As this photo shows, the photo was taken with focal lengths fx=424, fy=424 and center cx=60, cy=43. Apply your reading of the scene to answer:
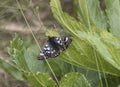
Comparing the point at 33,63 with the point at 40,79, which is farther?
the point at 33,63

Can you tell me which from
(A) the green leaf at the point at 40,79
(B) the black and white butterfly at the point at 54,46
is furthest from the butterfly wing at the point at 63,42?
(A) the green leaf at the point at 40,79

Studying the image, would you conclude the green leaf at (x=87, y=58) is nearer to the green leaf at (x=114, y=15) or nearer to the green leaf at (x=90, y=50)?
the green leaf at (x=90, y=50)

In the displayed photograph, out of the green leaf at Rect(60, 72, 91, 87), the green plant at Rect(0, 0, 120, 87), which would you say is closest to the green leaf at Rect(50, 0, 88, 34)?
the green plant at Rect(0, 0, 120, 87)

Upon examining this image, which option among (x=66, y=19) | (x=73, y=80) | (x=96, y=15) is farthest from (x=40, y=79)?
(x=96, y=15)

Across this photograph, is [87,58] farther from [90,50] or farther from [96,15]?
[96,15]

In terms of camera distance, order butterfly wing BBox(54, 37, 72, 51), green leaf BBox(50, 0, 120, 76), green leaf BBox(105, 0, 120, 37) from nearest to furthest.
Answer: green leaf BBox(50, 0, 120, 76)
butterfly wing BBox(54, 37, 72, 51)
green leaf BBox(105, 0, 120, 37)

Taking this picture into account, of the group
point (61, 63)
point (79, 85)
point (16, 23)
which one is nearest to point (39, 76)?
point (79, 85)

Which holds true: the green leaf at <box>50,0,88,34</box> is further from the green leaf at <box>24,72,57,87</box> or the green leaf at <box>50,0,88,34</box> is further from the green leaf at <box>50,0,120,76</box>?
the green leaf at <box>24,72,57,87</box>
